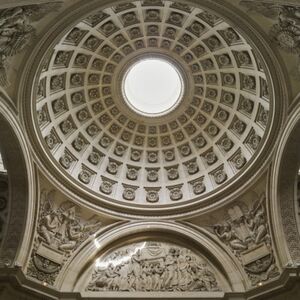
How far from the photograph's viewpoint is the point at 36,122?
Answer: 19.7 meters

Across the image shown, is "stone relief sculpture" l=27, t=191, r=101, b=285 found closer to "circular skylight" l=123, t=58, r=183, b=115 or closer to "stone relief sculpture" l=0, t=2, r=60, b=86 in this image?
"stone relief sculpture" l=0, t=2, r=60, b=86

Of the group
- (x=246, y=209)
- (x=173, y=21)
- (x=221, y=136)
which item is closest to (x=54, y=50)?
(x=173, y=21)

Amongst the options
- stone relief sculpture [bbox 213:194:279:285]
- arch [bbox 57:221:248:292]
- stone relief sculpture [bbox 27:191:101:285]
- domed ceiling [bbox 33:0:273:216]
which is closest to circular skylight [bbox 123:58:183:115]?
domed ceiling [bbox 33:0:273:216]

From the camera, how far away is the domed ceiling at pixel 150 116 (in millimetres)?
20406

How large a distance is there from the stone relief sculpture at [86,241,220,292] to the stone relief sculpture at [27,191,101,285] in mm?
1505

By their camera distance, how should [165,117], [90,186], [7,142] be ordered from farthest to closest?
[165,117] → [90,186] → [7,142]

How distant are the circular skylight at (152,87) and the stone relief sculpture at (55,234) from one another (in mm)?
6645

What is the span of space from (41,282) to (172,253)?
19.4 ft

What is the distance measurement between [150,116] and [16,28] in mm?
10168

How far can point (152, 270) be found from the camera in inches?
807

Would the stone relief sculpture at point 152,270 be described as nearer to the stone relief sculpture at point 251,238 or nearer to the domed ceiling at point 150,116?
the stone relief sculpture at point 251,238

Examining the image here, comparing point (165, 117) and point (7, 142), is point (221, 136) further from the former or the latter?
point (7, 142)

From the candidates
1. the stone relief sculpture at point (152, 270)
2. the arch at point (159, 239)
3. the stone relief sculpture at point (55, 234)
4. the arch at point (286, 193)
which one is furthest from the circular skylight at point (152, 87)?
the stone relief sculpture at point (152, 270)

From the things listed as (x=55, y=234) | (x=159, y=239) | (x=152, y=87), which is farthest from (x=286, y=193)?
(x=152, y=87)
